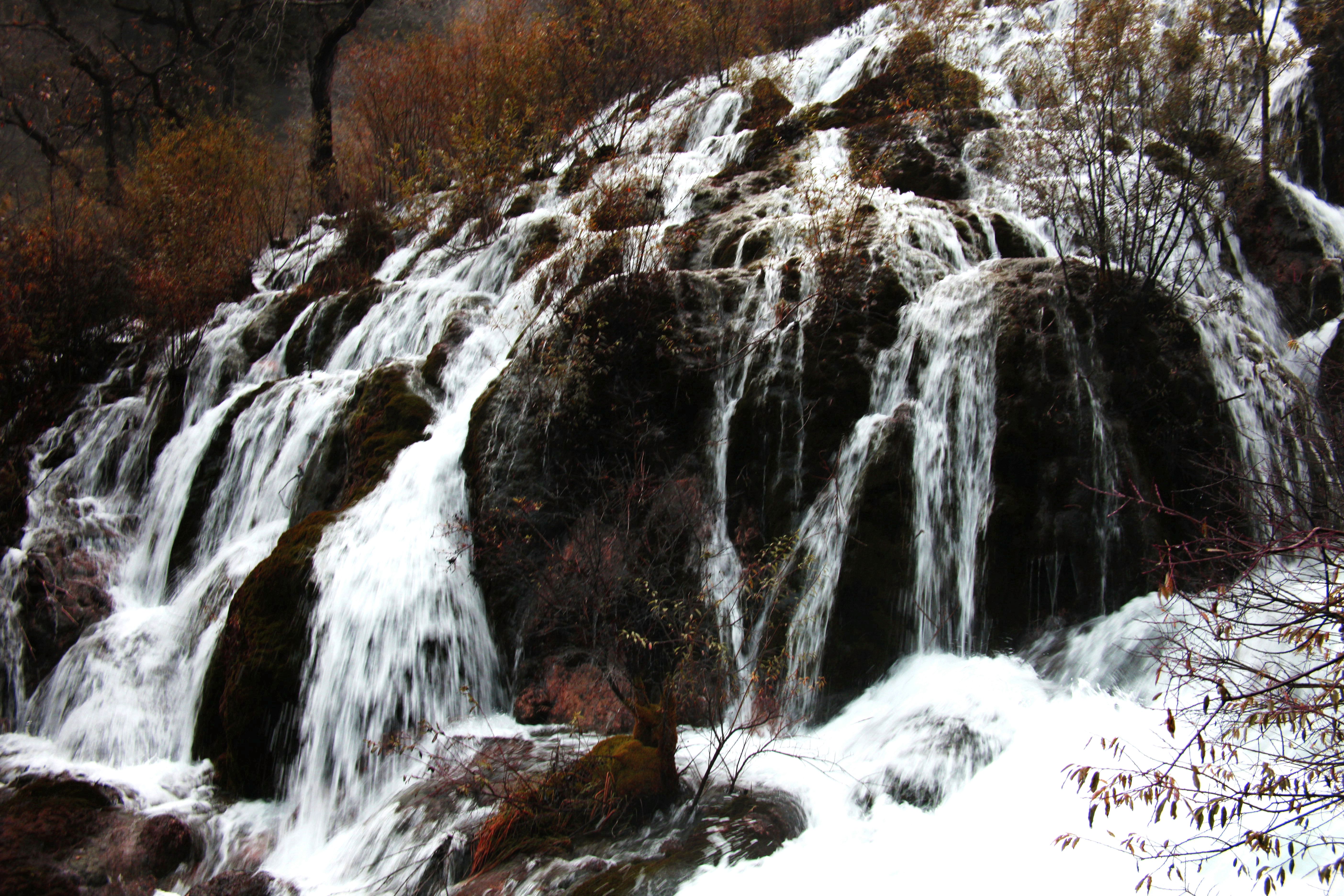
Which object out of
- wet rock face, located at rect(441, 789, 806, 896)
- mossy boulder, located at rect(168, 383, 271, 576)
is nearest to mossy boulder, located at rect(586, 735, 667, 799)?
wet rock face, located at rect(441, 789, 806, 896)

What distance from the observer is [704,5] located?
58.6ft

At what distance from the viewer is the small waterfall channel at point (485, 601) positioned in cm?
487

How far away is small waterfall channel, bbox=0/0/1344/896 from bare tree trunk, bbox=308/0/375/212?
7.90 m

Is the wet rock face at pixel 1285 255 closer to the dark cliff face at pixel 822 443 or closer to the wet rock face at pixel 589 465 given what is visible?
the dark cliff face at pixel 822 443

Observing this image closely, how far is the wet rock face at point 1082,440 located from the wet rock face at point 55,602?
31.9 feet

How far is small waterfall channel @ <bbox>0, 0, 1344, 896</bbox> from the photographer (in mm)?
4871

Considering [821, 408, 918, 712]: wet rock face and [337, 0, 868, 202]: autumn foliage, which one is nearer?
[821, 408, 918, 712]: wet rock face

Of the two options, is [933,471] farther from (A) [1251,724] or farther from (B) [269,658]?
(B) [269,658]

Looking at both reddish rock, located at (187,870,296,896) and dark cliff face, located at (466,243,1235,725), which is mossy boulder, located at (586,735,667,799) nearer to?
dark cliff face, located at (466,243,1235,725)

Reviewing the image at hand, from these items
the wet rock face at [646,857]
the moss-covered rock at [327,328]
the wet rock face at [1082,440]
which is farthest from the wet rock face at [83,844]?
the moss-covered rock at [327,328]

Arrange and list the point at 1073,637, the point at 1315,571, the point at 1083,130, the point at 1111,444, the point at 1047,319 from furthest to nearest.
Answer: the point at 1083,130 < the point at 1047,319 < the point at 1111,444 < the point at 1073,637 < the point at 1315,571

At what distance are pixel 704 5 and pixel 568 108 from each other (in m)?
4.17

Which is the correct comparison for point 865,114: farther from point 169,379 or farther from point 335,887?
point 335,887

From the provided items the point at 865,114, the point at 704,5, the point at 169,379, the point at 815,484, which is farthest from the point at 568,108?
the point at 815,484
